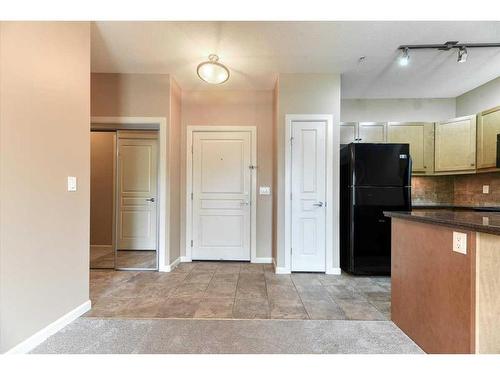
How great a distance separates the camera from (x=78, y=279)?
2.07 m

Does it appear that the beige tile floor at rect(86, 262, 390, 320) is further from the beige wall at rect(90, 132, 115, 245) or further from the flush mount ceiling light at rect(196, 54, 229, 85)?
the flush mount ceiling light at rect(196, 54, 229, 85)

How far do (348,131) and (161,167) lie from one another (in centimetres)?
276

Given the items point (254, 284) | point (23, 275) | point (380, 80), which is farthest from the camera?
point (380, 80)

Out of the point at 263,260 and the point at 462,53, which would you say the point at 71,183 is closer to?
the point at 263,260

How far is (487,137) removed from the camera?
3.38 m

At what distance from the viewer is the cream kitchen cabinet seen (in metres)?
3.87

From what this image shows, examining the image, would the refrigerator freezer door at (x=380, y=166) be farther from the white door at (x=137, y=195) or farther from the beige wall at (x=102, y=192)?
the beige wall at (x=102, y=192)

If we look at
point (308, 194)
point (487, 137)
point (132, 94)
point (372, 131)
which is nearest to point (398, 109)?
point (372, 131)

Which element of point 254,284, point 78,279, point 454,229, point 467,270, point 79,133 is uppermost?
point 79,133

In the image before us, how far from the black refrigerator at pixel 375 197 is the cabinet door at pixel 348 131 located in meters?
0.69

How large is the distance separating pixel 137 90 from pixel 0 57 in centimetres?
200

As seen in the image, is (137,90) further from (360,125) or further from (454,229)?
(454,229)

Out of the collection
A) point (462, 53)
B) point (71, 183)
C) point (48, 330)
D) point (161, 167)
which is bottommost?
point (48, 330)

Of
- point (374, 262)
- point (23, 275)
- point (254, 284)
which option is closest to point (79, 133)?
point (23, 275)
